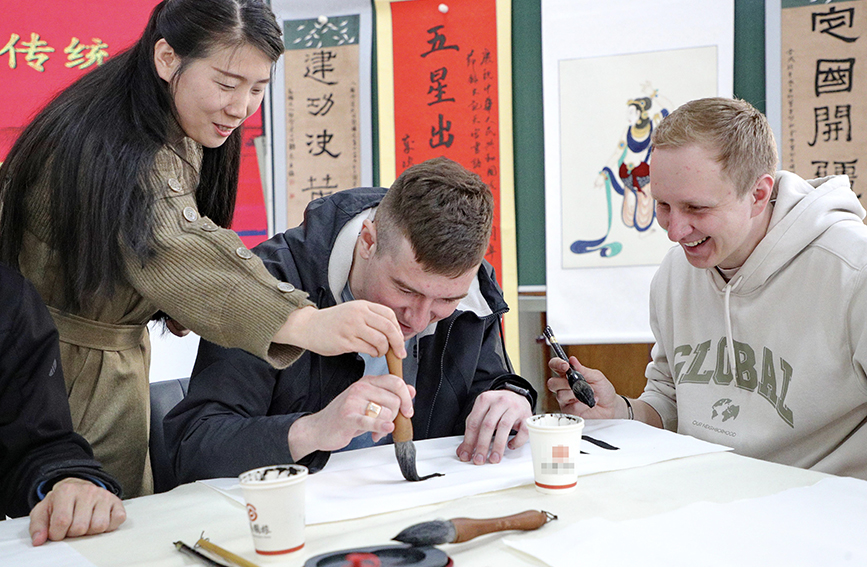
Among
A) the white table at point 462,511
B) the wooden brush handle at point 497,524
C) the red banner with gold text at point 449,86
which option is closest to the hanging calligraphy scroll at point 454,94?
the red banner with gold text at point 449,86

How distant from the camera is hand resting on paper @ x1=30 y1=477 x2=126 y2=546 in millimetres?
973

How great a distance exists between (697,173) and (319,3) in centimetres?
199

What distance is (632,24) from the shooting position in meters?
2.69

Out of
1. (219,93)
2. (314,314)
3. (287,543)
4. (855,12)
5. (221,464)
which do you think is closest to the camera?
(287,543)

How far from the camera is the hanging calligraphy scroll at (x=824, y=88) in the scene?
2434 mm

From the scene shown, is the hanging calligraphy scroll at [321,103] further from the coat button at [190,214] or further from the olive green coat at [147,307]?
the coat button at [190,214]

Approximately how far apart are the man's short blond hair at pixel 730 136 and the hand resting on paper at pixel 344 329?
839 mm

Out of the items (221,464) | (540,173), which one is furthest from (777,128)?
(221,464)

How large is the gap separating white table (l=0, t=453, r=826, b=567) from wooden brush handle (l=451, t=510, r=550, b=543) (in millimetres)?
16

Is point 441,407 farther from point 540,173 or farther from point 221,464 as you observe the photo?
point 540,173

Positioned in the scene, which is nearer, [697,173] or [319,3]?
[697,173]

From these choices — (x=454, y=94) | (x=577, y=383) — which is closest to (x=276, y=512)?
(x=577, y=383)

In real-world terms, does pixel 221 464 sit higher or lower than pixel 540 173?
lower

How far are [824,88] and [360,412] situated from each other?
2149 millimetres
